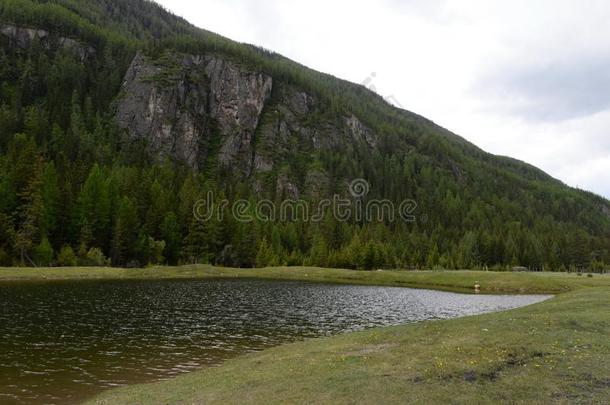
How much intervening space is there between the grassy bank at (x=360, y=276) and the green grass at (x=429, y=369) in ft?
215

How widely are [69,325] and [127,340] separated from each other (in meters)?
9.04

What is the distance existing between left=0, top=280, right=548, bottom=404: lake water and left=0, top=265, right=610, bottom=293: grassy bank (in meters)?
13.2

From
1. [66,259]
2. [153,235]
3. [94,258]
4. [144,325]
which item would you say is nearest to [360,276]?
[153,235]

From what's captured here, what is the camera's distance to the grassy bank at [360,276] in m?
90.5

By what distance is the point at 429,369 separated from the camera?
70.1 ft

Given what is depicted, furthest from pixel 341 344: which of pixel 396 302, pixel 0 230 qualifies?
pixel 0 230

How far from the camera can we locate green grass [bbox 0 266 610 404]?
59.4 ft

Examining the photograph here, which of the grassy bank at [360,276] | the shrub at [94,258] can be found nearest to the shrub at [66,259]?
the shrub at [94,258]

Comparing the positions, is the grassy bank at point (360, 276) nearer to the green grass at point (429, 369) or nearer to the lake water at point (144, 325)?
the lake water at point (144, 325)

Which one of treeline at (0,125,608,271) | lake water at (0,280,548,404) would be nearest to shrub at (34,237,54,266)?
treeline at (0,125,608,271)

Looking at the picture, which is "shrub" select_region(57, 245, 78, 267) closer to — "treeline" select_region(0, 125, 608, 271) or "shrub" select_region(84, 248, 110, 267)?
"treeline" select_region(0, 125, 608, 271)

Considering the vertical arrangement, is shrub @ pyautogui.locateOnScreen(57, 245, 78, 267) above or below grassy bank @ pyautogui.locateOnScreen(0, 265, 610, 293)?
above

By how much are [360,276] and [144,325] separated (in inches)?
3470

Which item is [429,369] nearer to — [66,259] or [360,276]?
[66,259]
